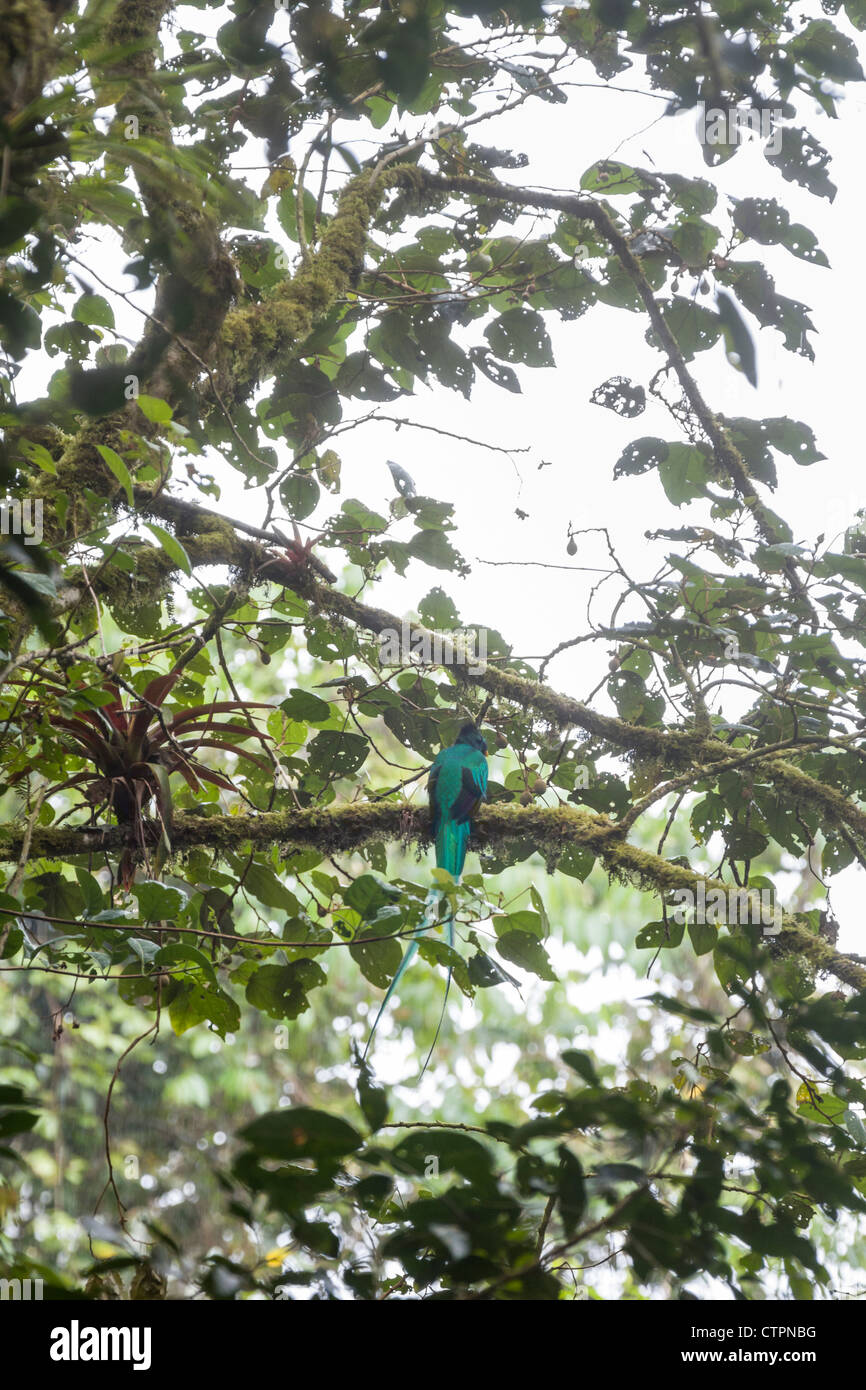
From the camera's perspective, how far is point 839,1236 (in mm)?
5980

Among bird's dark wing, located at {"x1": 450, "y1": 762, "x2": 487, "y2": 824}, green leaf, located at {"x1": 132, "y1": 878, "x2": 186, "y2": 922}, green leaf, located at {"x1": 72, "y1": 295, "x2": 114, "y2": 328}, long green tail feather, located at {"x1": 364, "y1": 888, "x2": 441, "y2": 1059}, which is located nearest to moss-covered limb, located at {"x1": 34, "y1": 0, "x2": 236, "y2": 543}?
green leaf, located at {"x1": 72, "y1": 295, "x2": 114, "y2": 328}

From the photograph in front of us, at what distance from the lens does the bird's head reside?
228 centimetres

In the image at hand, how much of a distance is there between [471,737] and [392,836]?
31cm

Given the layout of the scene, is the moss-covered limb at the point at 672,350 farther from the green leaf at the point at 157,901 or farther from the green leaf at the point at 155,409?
the green leaf at the point at 157,901

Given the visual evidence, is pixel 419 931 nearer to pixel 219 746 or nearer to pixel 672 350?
pixel 219 746

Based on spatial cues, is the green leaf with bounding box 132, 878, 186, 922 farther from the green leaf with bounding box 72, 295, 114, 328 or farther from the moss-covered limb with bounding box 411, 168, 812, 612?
the moss-covered limb with bounding box 411, 168, 812, 612

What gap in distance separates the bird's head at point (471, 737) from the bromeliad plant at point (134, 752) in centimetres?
50

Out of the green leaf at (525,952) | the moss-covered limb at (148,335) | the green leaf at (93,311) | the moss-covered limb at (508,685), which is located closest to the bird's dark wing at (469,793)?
the moss-covered limb at (508,685)

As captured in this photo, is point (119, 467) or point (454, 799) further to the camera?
point (454, 799)

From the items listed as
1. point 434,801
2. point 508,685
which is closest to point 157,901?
point 434,801

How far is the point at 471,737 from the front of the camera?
2.28m

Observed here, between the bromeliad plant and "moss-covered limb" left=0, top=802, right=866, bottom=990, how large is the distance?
2.6 inches
